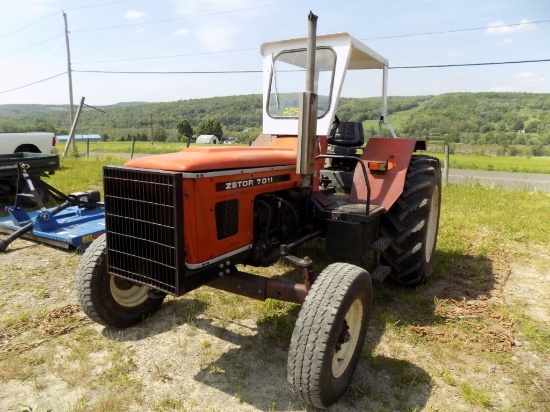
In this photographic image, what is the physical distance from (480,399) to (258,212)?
1839mm

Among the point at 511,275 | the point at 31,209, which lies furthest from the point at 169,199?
the point at 31,209

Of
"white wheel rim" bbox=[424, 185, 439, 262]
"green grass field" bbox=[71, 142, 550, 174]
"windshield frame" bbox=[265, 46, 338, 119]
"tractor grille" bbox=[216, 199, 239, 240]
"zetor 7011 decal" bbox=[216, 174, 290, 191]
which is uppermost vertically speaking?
"windshield frame" bbox=[265, 46, 338, 119]

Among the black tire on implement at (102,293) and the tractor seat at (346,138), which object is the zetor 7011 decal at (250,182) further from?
the tractor seat at (346,138)

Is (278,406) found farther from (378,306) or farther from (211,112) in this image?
(211,112)

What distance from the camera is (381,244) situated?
11.6ft

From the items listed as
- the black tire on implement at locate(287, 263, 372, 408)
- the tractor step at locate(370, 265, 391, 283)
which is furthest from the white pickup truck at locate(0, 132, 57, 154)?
the black tire on implement at locate(287, 263, 372, 408)

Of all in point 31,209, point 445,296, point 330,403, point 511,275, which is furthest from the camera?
point 31,209

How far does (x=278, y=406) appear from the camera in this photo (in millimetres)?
2420

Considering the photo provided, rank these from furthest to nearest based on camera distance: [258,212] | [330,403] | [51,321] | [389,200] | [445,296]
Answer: [445,296], [389,200], [51,321], [258,212], [330,403]

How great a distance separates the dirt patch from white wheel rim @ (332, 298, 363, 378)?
0.56 ft

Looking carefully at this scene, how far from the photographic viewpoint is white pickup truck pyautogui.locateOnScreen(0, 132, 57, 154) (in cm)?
971

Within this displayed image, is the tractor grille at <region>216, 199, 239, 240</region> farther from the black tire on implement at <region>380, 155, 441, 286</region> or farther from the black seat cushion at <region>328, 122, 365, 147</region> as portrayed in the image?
the black seat cushion at <region>328, 122, 365, 147</region>

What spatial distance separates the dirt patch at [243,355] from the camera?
2459 mm

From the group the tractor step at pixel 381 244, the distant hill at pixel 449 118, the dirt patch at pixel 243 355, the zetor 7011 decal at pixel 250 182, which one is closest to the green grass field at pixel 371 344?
the dirt patch at pixel 243 355
